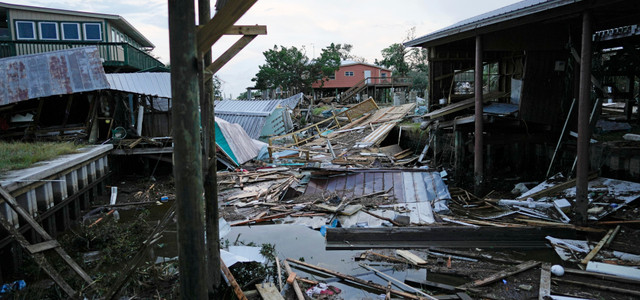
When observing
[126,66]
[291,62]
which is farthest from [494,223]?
[291,62]

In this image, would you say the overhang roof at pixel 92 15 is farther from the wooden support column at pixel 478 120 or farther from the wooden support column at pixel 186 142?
the wooden support column at pixel 186 142

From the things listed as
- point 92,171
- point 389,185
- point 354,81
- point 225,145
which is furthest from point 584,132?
point 354,81

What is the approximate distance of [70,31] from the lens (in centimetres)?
2206

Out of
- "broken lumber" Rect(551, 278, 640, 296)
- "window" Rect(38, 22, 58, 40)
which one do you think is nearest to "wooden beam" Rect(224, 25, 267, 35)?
"broken lumber" Rect(551, 278, 640, 296)

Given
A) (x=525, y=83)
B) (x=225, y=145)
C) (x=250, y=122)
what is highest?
(x=525, y=83)

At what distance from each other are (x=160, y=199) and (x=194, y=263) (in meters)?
9.93

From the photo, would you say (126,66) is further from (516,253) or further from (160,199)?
(516,253)

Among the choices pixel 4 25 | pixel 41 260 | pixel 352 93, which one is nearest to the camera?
pixel 41 260

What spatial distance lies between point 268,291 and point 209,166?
180cm

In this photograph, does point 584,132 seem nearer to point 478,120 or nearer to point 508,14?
point 508,14

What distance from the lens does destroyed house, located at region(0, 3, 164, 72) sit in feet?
64.8

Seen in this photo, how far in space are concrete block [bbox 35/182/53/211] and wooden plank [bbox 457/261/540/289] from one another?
834cm

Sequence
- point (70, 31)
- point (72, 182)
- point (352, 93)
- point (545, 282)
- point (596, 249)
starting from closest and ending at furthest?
point (545, 282) → point (596, 249) → point (72, 182) → point (70, 31) → point (352, 93)

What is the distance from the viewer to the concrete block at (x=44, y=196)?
342 inches
